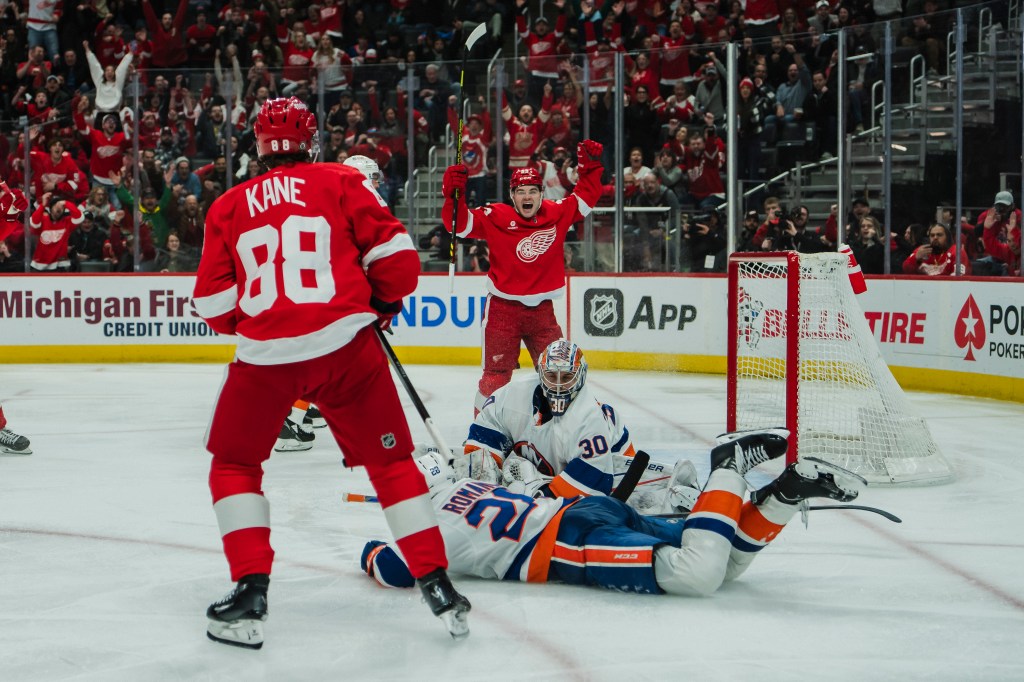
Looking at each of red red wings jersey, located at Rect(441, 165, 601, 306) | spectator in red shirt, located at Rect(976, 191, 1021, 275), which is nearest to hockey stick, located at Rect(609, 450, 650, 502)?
red red wings jersey, located at Rect(441, 165, 601, 306)

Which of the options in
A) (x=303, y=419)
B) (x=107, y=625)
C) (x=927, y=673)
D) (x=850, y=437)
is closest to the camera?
(x=927, y=673)

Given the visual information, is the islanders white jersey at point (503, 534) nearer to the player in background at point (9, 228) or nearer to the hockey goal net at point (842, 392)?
the hockey goal net at point (842, 392)

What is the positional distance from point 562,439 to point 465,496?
0.67 metres

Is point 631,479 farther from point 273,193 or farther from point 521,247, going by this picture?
point 521,247

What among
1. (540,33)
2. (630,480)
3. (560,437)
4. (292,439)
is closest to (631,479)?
(630,480)

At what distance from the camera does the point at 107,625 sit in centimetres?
302

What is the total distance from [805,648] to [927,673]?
11.1 inches

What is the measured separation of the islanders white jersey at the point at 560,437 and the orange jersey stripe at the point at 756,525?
66cm

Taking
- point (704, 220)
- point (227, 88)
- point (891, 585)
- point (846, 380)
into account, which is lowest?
point (891, 585)

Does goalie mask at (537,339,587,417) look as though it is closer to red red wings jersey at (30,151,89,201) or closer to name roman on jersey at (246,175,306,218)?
name roman on jersey at (246,175,306,218)

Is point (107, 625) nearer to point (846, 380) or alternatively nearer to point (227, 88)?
point (846, 380)

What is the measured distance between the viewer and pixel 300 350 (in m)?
2.76

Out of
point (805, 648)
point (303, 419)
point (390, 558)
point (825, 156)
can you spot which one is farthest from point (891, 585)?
point (825, 156)

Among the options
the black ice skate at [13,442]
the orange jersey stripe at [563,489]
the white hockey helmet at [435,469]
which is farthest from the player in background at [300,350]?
the black ice skate at [13,442]
